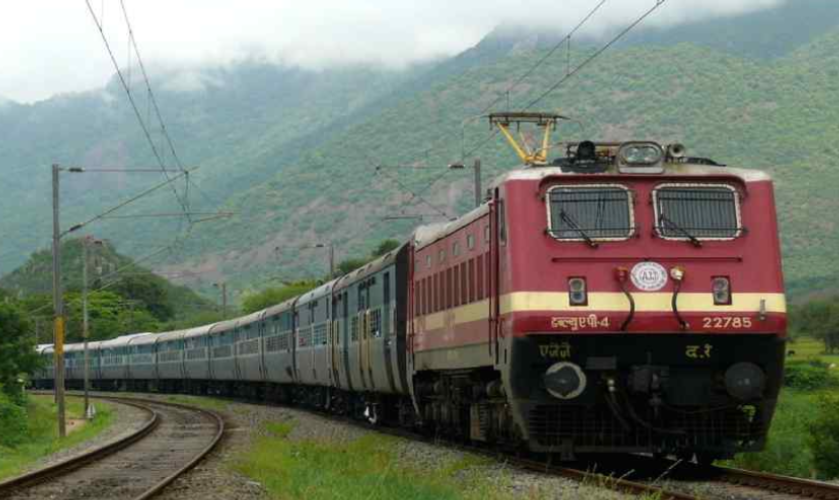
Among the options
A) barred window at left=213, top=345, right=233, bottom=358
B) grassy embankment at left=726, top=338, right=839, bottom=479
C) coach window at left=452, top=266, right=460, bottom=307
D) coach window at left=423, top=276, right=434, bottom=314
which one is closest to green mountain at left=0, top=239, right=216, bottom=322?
barred window at left=213, top=345, right=233, bottom=358

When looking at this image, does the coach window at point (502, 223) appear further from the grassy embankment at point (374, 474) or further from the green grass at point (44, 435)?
the green grass at point (44, 435)

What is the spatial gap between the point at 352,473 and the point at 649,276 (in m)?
4.93

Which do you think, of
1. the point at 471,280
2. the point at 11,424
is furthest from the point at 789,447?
the point at 11,424

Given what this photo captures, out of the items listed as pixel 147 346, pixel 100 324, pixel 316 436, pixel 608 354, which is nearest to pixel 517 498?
pixel 608 354

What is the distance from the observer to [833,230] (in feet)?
399

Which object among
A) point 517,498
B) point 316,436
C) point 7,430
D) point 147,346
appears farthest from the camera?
point 147,346

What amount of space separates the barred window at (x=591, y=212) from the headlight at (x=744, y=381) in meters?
1.97

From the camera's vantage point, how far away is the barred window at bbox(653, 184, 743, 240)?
53.6 ft

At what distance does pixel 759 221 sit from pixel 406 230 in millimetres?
160205

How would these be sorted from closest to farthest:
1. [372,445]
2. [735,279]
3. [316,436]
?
[735,279] → [372,445] → [316,436]

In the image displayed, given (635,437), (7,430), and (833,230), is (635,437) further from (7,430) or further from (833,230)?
(833,230)

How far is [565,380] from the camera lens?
16062 mm

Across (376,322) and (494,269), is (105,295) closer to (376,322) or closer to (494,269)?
(376,322)

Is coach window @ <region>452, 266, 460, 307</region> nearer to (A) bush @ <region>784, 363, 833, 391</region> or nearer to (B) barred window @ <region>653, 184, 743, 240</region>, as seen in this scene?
(B) barred window @ <region>653, 184, 743, 240</region>
